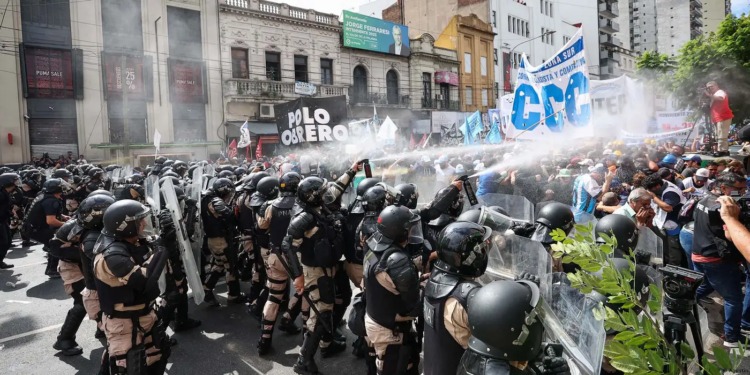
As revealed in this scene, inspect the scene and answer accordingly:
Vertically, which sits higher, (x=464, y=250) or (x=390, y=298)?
(x=464, y=250)

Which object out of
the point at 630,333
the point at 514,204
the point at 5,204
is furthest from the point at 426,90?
the point at 630,333

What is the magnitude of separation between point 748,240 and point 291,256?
147 inches

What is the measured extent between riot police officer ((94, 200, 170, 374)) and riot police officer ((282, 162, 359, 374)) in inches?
51.4

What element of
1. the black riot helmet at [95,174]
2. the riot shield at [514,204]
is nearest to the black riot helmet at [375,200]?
the riot shield at [514,204]

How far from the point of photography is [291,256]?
187 inches

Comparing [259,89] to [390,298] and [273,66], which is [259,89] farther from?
[390,298]

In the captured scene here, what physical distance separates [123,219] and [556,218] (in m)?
3.72

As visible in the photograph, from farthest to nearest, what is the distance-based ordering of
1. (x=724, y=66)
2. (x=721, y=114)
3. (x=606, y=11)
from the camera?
1. (x=606, y=11)
2. (x=724, y=66)
3. (x=721, y=114)

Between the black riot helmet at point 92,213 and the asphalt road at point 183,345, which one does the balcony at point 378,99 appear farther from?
the black riot helmet at point 92,213

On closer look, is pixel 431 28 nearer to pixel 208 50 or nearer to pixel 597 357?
pixel 208 50

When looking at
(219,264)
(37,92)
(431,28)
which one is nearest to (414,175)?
(219,264)

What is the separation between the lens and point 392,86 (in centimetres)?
3391

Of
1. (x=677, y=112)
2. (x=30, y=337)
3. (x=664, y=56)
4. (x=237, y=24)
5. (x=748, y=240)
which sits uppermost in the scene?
(x=237, y=24)

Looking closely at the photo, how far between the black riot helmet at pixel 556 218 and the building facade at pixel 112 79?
21.8 m
